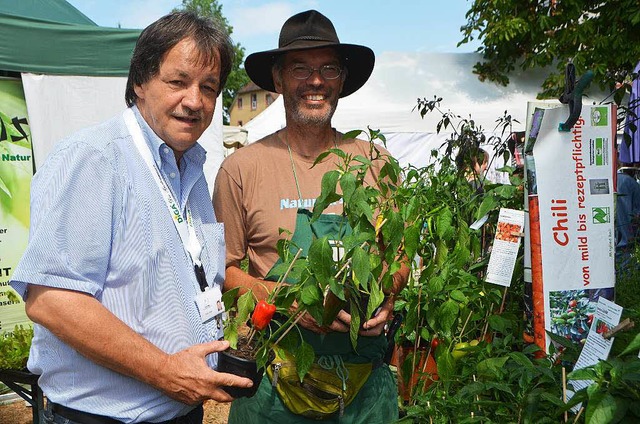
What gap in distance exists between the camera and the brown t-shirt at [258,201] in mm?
2152

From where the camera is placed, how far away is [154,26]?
1632 mm

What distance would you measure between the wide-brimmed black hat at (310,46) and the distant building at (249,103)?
50833 millimetres

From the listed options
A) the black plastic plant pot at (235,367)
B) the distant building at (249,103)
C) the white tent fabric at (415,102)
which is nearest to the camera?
the black plastic plant pot at (235,367)

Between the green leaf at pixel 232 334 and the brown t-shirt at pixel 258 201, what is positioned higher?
the brown t-shirt at pixel 258 201

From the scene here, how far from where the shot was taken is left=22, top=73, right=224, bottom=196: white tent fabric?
177 inches

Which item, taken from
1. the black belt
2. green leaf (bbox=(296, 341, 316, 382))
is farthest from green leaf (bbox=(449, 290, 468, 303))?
the black belt

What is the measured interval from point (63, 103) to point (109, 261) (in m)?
3.66

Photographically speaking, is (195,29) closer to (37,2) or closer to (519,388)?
(519,388)

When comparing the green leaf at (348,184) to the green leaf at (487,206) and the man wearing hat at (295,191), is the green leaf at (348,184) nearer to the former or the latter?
the man wearing hat at (295,191)

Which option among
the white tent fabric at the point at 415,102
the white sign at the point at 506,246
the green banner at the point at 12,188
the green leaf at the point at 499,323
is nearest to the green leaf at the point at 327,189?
the white sign at the point at 506,246

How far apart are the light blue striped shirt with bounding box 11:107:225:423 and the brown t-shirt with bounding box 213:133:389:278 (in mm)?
566

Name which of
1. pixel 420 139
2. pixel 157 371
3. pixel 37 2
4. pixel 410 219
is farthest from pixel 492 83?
pixel 157 371

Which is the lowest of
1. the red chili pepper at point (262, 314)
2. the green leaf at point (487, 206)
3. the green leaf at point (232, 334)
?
the green leaf at point (232, 334)

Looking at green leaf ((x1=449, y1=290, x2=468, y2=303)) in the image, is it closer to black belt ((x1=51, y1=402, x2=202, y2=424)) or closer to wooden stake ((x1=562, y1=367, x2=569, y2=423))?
wooden stake ((x1=562, y1=367, x2=569, y2=423))
